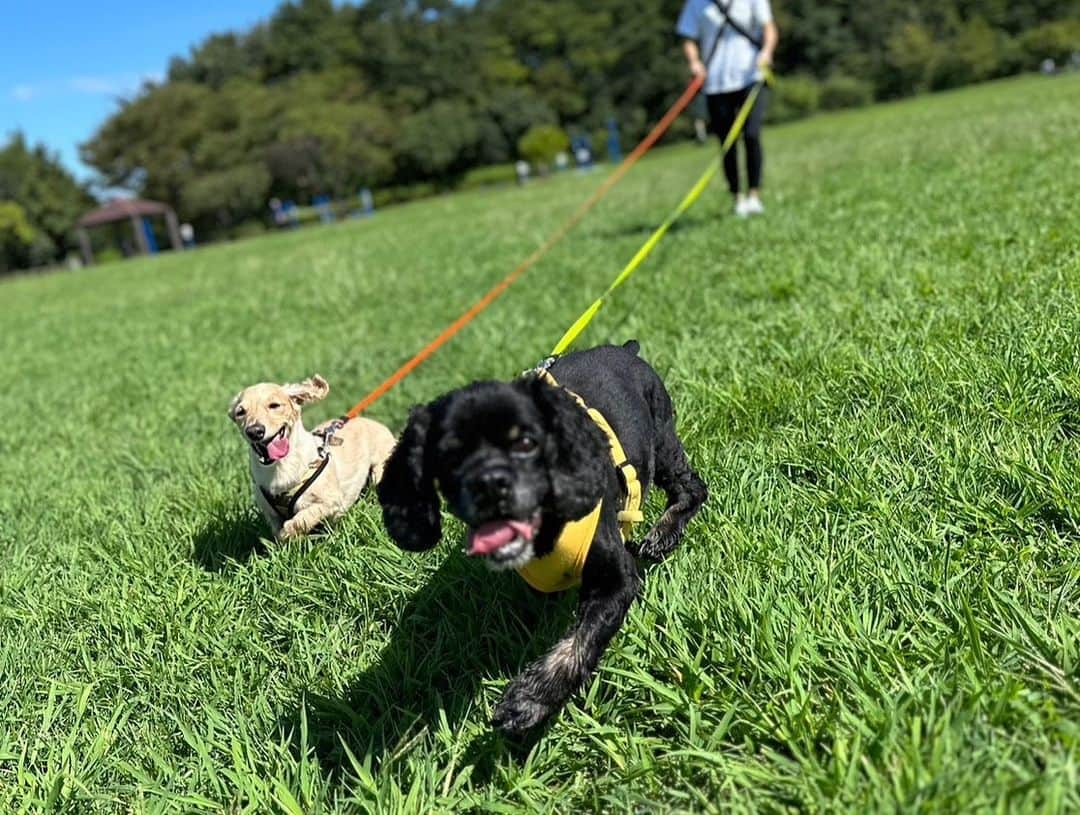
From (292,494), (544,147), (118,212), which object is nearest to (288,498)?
(292,494)

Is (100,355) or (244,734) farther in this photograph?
(100,355)

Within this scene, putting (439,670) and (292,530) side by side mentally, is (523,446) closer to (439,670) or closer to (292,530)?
(439,670)

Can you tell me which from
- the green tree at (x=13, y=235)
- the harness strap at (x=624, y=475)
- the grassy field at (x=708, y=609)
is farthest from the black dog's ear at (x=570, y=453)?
the green tree at (x=13, y=235)

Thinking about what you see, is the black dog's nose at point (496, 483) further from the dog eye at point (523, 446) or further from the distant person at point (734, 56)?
the distant person at point (734, 56)

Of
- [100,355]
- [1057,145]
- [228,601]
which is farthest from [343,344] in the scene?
[1057,145]

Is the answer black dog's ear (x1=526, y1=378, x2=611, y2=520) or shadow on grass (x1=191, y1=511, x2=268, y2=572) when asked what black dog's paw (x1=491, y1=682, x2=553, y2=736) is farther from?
shadow on grass (x1=191, y1=511, x2=268, y2=572)

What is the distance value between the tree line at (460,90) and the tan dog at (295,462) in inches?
2377

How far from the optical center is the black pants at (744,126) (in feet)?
26.3

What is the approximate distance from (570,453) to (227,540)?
2198 millimetres

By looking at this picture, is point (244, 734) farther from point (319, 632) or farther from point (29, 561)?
point (29, 561)

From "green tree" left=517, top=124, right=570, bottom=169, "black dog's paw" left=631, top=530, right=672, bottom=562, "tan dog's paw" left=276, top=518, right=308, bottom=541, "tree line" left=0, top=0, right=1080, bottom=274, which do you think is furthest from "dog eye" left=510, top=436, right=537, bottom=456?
"tree line" left=0, top=0, right=1080, bottom=274

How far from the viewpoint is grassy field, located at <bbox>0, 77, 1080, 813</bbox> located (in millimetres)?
1915

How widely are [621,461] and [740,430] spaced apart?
113 centimetres

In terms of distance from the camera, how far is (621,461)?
2666 mm
